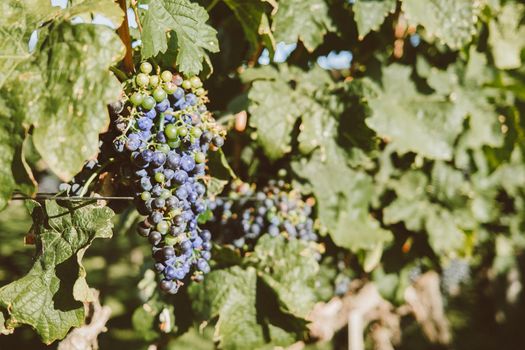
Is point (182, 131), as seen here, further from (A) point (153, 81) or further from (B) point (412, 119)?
(B) point (412, 119)

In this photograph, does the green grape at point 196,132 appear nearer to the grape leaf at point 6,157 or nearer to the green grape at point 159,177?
the green grape at point 159,177

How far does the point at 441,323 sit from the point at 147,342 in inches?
114

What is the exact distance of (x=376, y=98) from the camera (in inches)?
77.5

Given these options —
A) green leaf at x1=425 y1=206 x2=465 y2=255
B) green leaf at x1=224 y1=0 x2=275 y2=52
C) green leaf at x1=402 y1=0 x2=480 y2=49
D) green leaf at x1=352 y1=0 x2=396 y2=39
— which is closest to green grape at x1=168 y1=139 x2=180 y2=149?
green leaf at x1=224 y1=0 x2=275 y2=52

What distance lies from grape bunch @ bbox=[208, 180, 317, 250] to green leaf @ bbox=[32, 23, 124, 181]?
0.89 m

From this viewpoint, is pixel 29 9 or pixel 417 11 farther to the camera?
pixel 417 11

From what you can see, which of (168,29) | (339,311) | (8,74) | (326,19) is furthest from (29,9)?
(339,311)

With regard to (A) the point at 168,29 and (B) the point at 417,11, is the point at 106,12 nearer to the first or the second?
(A) the point at 168,29

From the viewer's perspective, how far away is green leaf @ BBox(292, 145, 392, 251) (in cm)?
208

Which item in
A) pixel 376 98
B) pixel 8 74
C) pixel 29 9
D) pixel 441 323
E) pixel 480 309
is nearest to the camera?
pixel 8 74

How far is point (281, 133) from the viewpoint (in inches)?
74.2

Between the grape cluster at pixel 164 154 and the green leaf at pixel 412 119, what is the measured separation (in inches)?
35.5

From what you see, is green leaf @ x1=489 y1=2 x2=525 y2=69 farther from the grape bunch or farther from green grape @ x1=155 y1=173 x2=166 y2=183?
green grape @ x1=155 y1=173 x2=166 y2=183

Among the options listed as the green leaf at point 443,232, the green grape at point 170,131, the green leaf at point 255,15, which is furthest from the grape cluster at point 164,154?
the green leaf at point 443,232
